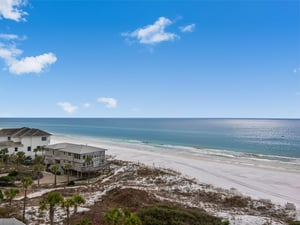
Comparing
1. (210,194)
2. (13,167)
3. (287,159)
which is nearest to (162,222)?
(210,194)

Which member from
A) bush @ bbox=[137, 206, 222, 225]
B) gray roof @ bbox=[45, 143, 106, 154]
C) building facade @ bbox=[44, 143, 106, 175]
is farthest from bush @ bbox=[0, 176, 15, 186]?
bush @ bbox=[137, 206, 222, 225]

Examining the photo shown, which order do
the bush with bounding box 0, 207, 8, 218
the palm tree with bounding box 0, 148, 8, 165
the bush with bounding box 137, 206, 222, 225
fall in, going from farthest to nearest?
the palm tree with bounding box 0, 148, 8, 165 < the bush with bounding box 0, 207, 8, 218 < the bush with bounding box 137, 206, 222, 225

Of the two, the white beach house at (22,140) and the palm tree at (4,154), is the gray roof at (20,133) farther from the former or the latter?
the palm tree at (4,154)

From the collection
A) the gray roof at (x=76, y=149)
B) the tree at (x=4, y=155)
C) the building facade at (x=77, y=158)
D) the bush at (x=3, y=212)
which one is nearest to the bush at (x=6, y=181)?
the building facade at (x=77, y=158)

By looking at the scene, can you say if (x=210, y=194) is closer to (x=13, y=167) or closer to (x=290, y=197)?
(x=290, y=197)

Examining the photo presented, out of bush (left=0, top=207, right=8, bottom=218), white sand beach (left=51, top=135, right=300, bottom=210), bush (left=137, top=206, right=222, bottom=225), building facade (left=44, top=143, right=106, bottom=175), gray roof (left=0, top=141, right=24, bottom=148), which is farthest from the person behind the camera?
gray roof (left=0, top=141, right=24, bottom=148)

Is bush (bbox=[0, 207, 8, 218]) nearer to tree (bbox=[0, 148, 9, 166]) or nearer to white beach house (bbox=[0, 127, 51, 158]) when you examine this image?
tree (bbox=[0, 148, 9, 166])
